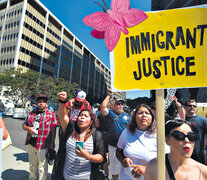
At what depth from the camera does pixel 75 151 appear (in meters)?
1.79

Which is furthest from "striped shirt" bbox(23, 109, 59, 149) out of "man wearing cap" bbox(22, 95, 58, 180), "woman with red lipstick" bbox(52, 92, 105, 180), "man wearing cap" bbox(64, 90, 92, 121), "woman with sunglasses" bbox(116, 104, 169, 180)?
"woman with sunglasses" bbox(116, 104, 169, 180)

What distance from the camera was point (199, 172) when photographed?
1044 mm

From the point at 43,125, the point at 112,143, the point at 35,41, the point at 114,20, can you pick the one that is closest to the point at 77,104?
the point at 43,125

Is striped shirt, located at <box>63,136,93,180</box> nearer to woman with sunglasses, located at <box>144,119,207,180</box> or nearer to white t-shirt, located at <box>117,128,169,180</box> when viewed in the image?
white t-shirt, located at <box>117,128,169,180</box>

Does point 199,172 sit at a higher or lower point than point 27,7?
lower

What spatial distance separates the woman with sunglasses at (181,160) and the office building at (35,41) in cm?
3334

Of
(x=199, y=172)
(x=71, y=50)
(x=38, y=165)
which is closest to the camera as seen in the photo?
(x=199, y=172)

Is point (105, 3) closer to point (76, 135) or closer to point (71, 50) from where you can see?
point (76, 135)

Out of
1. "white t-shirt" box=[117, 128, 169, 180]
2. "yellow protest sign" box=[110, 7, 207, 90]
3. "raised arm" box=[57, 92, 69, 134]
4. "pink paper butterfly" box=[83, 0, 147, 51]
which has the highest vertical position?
"pink paper butterfly" box=[83, 0, 147, 51]

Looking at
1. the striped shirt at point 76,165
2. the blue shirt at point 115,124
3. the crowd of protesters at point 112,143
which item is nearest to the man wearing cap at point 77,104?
the crowd of protesters at point 112,143

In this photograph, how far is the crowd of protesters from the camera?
1.10m

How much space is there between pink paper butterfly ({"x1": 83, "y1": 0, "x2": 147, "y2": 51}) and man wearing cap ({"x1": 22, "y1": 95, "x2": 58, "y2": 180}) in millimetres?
2075

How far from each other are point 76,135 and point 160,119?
1160mm

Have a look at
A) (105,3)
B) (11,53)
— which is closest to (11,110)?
(105,3)
